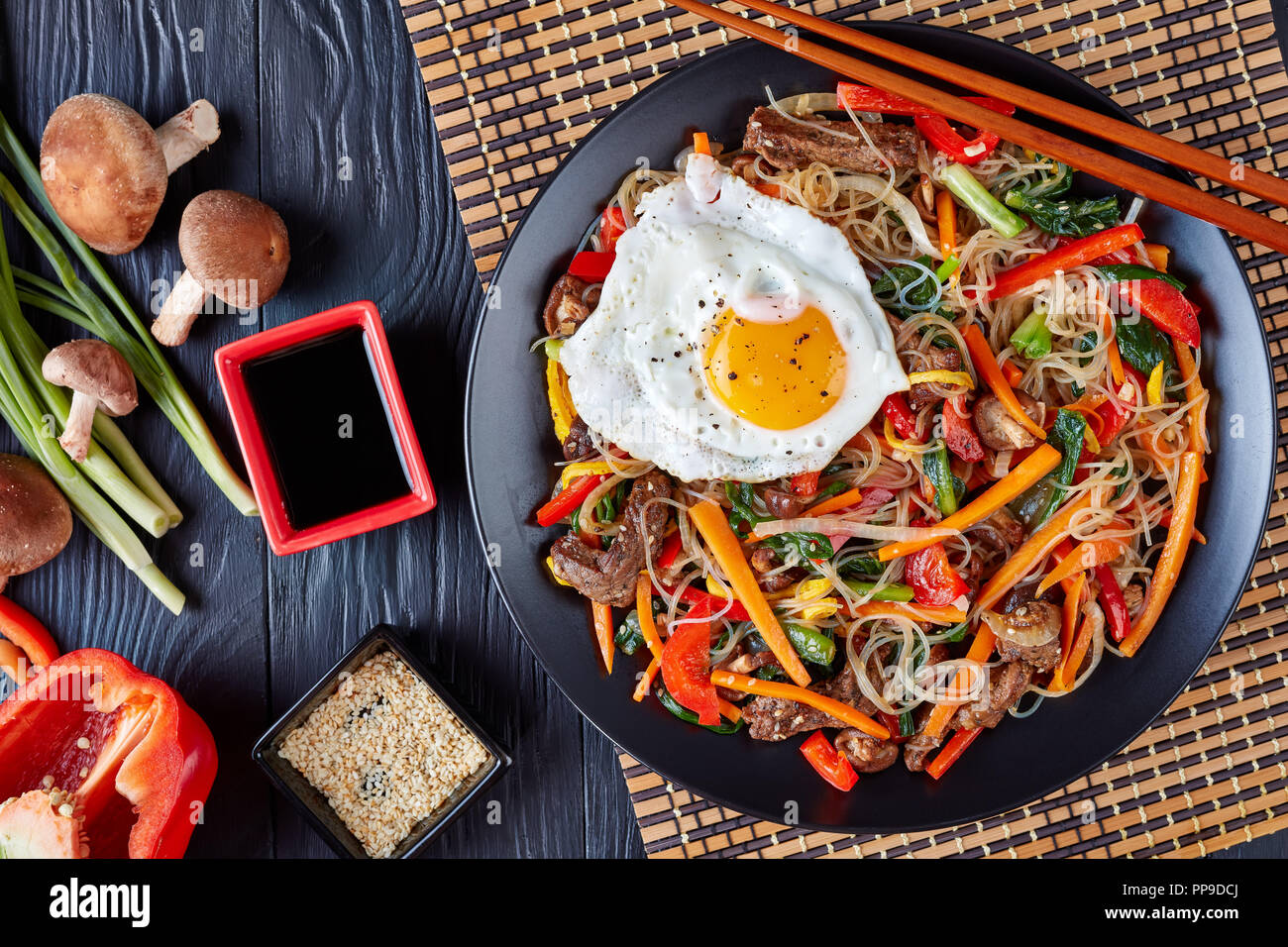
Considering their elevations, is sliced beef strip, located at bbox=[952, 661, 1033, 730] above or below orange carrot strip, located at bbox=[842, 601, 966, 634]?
below

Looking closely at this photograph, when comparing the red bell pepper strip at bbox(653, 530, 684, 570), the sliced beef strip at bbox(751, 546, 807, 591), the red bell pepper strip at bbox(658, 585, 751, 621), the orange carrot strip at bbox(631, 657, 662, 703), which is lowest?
the orange carrot strip at bbox(631, 657, 662, 703)

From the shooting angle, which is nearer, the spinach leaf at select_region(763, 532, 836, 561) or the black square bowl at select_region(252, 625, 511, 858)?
the spinach leaf at select_region(763, 532, 836, 561)

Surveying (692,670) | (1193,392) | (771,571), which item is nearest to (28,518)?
(692,670)

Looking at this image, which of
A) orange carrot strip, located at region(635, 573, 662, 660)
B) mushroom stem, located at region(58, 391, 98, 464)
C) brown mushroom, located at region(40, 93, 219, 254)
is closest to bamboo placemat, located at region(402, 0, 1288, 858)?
orange carrot strip, located at region(635, 573, 662, 660)

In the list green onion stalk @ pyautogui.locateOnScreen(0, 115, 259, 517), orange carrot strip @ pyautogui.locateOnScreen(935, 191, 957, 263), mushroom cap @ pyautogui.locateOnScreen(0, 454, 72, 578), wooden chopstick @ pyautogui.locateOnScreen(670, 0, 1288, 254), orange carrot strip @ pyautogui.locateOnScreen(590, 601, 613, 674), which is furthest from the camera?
green onion stalk @ pyautogui.locateOnScreen(0, 115, 259, 517)

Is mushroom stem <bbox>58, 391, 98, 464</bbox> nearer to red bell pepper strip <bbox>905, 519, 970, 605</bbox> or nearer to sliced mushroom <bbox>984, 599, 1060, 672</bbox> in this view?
red bell pepper strip <bbox>905, 519, 970, 605</bbox>

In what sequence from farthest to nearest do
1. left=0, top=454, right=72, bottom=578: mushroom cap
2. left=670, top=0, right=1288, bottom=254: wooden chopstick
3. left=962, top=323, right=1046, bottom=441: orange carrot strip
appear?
left=0, top=454, right=72, bottom=578: mushroom cap < left=962, top=323, right=1046, bottom=441: orange carrot strip < left=670, top=0, right=1288, bottom=254: wooden chopstick

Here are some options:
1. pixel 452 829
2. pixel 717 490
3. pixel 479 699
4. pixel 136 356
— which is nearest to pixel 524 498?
pixel 717 490

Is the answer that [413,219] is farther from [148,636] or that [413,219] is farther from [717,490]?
[148,636]
